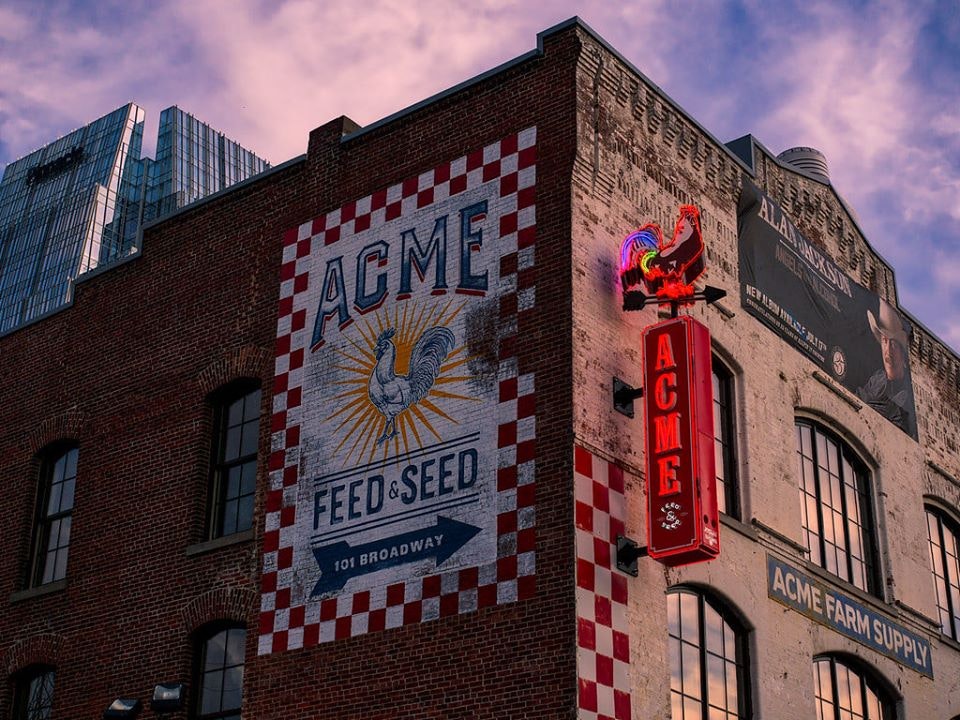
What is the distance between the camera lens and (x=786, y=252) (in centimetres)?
2300

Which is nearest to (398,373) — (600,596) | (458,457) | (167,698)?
(458,457)

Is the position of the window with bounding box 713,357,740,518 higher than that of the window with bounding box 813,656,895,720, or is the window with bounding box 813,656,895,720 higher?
the window with bounding box 713,357,740,518

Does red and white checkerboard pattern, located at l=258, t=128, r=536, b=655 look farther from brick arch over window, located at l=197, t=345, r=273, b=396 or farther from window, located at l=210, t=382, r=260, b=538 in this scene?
window, located at l=210, t=382, r=260, b=538

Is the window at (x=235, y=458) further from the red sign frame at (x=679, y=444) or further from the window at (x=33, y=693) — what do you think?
the red sign frame at (x=679, y=444)

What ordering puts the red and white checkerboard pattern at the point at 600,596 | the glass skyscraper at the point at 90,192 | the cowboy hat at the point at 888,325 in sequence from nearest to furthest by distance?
1. the red and white checkerboard pattern at the point at 600,596
2. the cowboy hat at the point at 888,325
3. the glass skyscraper at the point at 90,192

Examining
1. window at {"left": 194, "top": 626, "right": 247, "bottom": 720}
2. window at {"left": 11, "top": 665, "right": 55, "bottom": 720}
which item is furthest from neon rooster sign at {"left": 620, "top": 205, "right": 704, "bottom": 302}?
window at {"left": 11, "top": 665, "right": 55, "bottom": 720}

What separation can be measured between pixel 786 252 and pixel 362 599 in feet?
30.2

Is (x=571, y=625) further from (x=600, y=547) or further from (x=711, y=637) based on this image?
(x=711, y=637)

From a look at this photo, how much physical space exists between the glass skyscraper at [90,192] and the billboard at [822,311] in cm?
12812

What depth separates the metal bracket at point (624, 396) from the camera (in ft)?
59.6

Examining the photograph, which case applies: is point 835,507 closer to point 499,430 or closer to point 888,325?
point 888,325

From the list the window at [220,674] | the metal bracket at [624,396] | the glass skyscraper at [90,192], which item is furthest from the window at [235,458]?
the glass skyscraper at [90,192]

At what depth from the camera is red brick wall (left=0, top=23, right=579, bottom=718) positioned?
1712cm

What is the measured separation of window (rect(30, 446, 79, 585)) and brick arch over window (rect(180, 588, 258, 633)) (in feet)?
11.4
